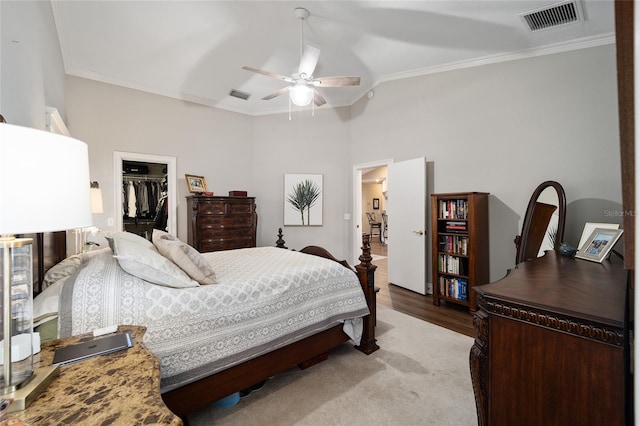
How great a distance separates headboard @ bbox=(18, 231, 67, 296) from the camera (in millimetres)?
1452

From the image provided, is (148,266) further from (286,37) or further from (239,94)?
(239,94)

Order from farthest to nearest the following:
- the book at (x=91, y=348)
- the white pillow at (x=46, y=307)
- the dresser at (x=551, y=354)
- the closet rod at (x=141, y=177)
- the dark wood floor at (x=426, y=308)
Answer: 1. the closet rod at (x=141, y=177)
2. the dark wood floor at (x=426, y=308)
3. the white pillow at (x=46, y=307)
4. the book at (x=91, y=348)
5. the dresser at (x=551, y=354)

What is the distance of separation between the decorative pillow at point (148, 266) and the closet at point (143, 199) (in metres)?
3.21

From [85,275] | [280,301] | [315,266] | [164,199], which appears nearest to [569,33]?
[315,266]

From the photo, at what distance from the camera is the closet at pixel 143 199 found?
4.44 m

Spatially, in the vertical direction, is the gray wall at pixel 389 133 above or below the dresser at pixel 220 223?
above

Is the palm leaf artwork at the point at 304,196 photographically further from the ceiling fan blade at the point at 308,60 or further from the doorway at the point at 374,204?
the doorway at the point at 374,204

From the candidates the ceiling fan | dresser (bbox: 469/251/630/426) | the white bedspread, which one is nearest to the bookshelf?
the white bedspread

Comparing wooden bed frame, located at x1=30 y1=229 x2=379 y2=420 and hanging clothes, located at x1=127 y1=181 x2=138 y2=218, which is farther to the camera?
hanging clothes, located at x1=127 y1=181 x2=138 y2=218

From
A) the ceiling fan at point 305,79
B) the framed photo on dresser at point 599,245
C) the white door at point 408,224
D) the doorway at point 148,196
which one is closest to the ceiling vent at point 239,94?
the doorway at point 148,196

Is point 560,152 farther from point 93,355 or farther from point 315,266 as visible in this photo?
point 93,355

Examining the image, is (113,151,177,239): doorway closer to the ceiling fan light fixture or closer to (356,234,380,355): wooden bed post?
the ceiling fan light fixture

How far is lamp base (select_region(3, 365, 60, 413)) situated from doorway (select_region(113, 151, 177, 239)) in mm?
3933

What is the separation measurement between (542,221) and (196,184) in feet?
15.7
